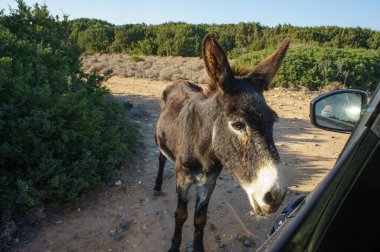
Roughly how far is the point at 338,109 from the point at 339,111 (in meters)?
0.02

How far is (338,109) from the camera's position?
2297mm

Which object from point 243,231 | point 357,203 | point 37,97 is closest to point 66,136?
point 37,97

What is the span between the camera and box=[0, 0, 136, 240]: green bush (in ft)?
13.1

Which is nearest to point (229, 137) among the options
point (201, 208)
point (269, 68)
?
point (269, 68)

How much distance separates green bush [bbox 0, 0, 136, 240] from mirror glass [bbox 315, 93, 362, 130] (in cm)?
336

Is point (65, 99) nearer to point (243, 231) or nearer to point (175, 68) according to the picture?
point (243, 231)

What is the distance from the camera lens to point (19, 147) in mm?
4059

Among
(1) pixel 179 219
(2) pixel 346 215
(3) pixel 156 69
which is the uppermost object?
(2) pixel 346 215

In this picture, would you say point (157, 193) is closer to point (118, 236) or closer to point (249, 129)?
point (118, 236)

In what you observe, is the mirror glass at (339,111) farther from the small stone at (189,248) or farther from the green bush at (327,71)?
the green bush at (327,71)

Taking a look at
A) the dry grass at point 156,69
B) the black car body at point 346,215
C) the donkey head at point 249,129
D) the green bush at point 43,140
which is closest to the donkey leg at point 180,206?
the donkey head at point 249,129

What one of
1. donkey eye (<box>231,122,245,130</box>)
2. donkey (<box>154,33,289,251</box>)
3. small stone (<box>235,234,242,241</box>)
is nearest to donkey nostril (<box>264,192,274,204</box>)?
donkey (<box>154,33,289,251</box>)

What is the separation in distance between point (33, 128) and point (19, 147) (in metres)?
0.36

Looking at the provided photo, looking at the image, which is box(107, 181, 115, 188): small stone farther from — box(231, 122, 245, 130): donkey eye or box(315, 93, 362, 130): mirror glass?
box(315, 93, 362, 130): mirror glass
